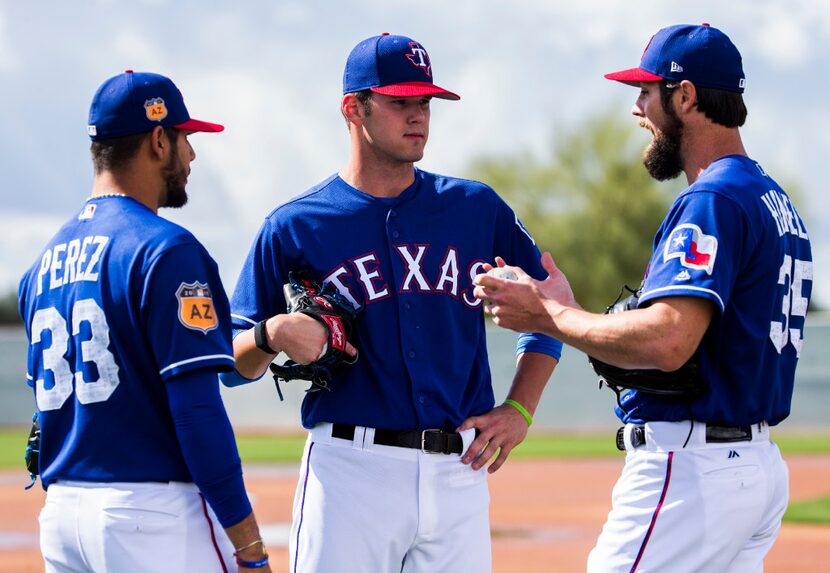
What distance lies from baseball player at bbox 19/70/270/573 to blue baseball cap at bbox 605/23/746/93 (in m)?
1.78

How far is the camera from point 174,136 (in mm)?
3748

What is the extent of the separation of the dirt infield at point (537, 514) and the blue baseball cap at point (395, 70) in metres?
5.08

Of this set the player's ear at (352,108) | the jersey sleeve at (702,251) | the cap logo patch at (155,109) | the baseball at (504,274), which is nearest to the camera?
the jersey sleeve at (702,251)

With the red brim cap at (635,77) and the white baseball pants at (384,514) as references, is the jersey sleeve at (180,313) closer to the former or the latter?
the white baseball pants at (384,514)

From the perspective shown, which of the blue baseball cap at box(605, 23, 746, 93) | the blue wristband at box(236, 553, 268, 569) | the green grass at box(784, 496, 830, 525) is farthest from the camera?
the green grass at box(784, 496, 830, 525)

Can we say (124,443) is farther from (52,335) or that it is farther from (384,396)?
(384,396)

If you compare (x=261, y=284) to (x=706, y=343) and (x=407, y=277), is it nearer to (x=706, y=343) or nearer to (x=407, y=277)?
(x=407, y=277)

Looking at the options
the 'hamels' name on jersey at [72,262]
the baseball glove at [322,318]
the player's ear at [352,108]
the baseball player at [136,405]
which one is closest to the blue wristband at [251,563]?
the baseball player at [136,405]

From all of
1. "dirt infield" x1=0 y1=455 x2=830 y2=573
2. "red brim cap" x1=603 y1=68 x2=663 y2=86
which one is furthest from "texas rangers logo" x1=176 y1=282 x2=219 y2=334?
"dirt infield" x1=0 y1=455 x2=830 y2=573

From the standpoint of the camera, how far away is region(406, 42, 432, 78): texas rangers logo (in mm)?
4391

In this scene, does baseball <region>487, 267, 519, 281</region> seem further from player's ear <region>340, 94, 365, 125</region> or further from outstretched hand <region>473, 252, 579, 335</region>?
player's ear <region>340, 94, 365, 125</region>

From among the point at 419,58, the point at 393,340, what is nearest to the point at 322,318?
the point at 393,340

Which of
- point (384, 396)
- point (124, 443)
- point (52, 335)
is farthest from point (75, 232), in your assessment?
point (384, 396)

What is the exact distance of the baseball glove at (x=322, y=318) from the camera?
401 cm
